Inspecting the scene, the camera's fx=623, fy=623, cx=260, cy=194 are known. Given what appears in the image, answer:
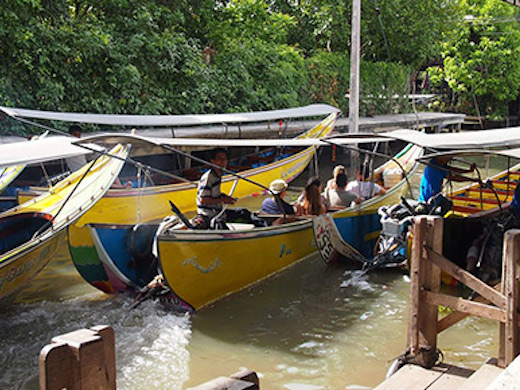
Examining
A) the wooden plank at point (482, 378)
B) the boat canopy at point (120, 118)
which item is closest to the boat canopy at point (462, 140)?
the wooden plank at point (482, 378)

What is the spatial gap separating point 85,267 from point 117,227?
0.58 metres

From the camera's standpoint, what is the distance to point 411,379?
416 cm

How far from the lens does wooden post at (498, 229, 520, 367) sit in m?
3.81

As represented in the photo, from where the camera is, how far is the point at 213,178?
718 cm

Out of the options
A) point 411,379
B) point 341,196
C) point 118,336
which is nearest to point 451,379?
point 411,379

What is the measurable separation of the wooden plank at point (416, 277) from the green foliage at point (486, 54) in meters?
20.6

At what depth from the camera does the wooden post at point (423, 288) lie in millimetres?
4285

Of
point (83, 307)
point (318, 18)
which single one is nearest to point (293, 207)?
point (83, 307)

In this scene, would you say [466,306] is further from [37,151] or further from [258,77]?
[258,77]

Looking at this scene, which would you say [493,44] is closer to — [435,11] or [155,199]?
[435,11]

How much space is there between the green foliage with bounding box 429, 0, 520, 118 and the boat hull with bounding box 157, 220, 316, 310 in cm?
1801

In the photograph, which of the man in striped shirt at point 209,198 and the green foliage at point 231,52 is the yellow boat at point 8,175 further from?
the green foliage at point 231,52

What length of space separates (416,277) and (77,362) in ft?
9.37

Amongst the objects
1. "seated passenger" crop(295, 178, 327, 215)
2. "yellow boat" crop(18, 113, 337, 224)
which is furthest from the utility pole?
"seated passenger" crop(295, 178, 327, 215)
